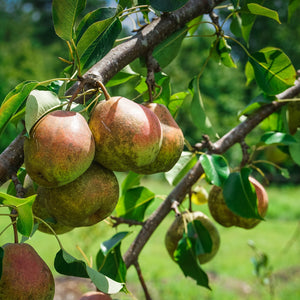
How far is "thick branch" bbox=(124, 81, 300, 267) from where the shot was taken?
112 cm

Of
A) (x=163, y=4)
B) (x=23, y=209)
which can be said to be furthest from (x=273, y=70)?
(x=23, y=209)

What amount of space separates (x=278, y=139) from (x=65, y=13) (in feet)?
2.40

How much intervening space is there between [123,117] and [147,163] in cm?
9

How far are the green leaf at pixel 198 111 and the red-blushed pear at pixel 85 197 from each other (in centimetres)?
56

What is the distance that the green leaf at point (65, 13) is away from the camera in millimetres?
724

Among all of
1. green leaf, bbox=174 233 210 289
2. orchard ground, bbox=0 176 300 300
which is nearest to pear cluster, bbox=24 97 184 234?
green leaf, bbox=174 233 210 289

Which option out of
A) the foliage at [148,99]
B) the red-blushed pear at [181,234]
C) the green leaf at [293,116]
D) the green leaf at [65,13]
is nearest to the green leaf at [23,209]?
the foliage at [148,99]

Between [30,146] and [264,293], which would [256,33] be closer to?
[264,293]

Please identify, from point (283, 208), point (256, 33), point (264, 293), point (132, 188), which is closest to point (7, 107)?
point (132, 188)

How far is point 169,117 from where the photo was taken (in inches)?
33.1

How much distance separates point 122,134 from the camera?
67 centimetres

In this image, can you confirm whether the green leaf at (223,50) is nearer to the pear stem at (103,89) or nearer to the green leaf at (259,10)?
the green leaf at (259,10)

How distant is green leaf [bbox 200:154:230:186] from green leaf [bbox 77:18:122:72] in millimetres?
408

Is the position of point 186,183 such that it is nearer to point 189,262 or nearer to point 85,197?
point 189,262
